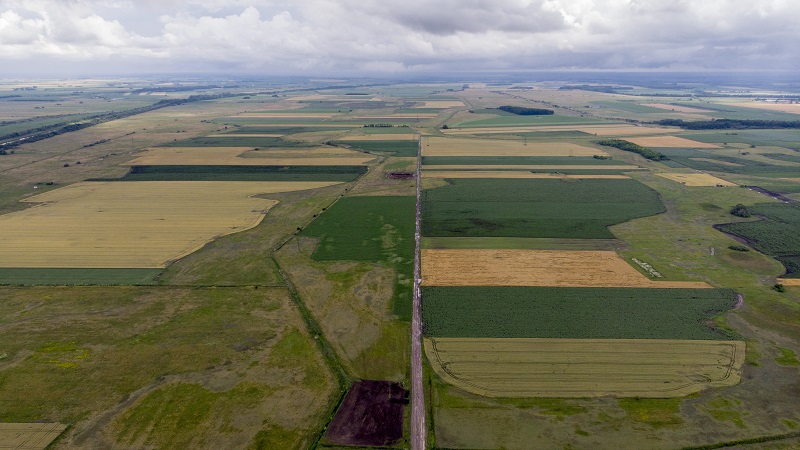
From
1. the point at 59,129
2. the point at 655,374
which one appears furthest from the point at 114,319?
the point at 59,129

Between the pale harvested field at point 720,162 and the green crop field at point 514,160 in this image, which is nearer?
the pale harvested field at point 720,162

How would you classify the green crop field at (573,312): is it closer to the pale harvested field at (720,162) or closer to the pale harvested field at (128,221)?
the pale harvested field at (128,221)

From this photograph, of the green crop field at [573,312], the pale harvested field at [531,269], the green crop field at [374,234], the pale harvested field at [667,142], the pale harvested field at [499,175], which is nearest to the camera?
the green crop field at [573,312]

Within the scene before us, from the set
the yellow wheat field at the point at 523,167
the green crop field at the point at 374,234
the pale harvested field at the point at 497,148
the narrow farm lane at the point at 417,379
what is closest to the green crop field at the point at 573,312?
the narrow farm lane at the point at 417,379

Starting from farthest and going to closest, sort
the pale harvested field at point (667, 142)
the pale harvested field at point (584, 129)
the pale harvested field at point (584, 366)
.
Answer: the pale harvested field at point (584, 129)
the pale harvested field at point (667, 142)
the pale harvested field at point (584, 366)

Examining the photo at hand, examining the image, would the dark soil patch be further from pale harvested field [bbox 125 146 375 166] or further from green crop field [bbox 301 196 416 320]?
pale harvested field [bbox 125 146 375 166]

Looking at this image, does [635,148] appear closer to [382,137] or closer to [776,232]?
[776,232]

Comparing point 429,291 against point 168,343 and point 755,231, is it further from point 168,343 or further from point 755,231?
point 755,231
